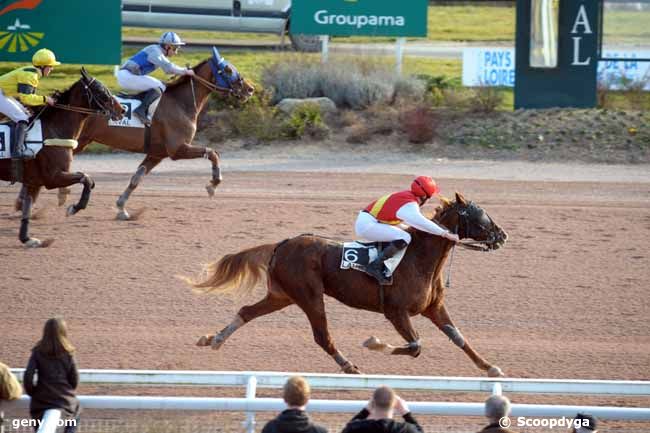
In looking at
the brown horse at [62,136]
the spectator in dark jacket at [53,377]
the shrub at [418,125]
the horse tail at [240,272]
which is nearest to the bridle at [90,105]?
the brown horse at [62,136]

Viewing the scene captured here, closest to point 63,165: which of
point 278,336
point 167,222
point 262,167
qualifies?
point 167,222

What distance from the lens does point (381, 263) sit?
9516 millimetres

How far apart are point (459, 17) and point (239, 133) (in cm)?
1779

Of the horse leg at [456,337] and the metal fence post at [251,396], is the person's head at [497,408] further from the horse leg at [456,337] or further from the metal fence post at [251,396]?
the horse leg at [456,337]

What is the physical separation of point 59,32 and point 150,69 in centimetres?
608

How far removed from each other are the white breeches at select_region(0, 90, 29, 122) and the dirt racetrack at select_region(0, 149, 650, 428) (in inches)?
61.7

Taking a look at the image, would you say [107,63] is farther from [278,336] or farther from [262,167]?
[278,336]

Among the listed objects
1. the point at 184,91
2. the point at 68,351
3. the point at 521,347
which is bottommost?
the point at 521,347

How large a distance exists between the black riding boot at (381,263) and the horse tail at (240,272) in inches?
34.4

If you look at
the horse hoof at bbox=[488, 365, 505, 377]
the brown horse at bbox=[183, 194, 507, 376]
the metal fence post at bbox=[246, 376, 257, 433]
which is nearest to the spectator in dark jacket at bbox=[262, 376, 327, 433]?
the metal fence post at bbox=[246, 376, 257, 433]

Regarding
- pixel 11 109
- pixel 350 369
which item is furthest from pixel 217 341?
pixel 11 109

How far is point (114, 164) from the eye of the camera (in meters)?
19.1

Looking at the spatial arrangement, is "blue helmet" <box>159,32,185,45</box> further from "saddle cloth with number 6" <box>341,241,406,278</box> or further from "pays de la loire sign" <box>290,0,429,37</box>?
"saddle cloth with number 6" <box>341,241,406,278</box>

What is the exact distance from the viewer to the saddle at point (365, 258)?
31.2 ft
